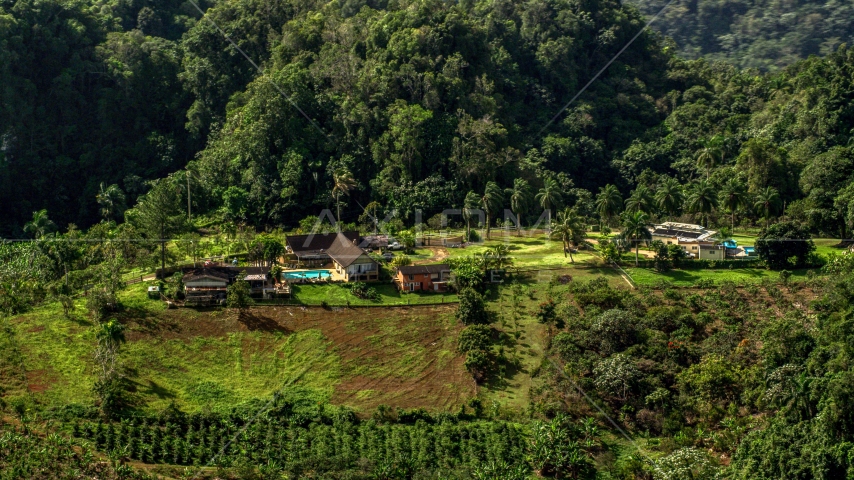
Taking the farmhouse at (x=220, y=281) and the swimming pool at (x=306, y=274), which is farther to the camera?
the swimming pool at (x=306, y=274)

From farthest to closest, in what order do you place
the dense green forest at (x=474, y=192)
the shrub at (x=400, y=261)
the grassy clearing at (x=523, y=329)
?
the shrub at (x=400, y=261) → the grassy clearing at (x=523, y=329) → the dense green forest at (x=474, y=192)

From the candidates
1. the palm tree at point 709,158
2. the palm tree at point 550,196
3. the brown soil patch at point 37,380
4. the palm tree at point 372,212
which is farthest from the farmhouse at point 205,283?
the palm tree at point 709,158

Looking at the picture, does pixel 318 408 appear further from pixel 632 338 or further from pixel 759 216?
pixel 759 216

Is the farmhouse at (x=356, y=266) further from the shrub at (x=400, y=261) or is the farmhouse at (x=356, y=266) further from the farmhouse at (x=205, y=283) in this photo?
the farmhouse at (x=205, y=283)

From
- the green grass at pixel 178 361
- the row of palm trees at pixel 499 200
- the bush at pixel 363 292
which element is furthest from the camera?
the row of palm trees at pixel 499 200

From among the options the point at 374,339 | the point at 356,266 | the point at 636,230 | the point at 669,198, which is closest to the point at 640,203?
the point at 669,198

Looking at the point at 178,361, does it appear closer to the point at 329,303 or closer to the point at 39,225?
the point at 329,303
